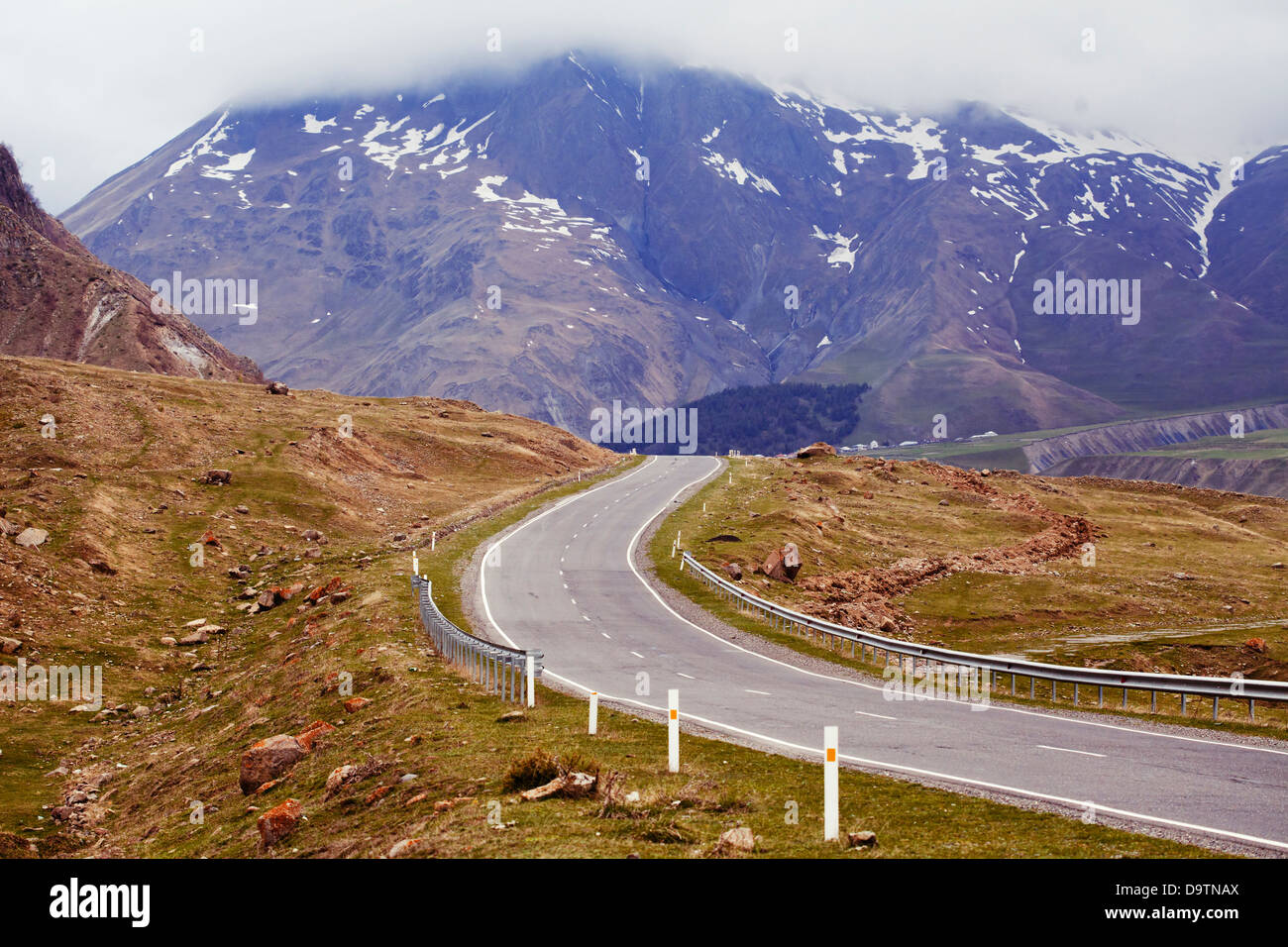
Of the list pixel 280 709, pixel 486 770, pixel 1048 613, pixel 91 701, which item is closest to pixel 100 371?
pixel 91 701

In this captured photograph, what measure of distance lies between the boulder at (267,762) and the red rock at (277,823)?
14.4ft

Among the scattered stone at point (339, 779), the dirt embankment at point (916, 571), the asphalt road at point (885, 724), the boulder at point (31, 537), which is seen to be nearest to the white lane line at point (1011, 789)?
the asphalt road at point (885, 724)

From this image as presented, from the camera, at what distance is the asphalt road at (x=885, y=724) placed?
50.9ft

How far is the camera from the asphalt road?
15523 millimetres

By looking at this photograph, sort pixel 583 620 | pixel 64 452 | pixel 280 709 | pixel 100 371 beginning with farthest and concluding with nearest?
pixel 100 371, pixel 64 452, pixel 583 620, pixel 280 709

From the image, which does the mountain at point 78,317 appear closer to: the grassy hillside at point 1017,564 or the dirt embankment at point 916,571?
the grassy hillside at point 1017,564

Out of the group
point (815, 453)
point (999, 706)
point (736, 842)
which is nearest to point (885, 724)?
point (999, 706)

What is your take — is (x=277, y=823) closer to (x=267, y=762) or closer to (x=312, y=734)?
A: (x=267, y=762)

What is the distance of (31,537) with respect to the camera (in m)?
42.0

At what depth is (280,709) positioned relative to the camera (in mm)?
27531

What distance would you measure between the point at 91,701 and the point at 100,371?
54028 millimetres

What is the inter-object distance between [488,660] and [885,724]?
10.3 m

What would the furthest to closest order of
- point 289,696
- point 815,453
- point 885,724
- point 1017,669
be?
point 815,453 → point 289,696 → point 1017,669 → point 885,724
